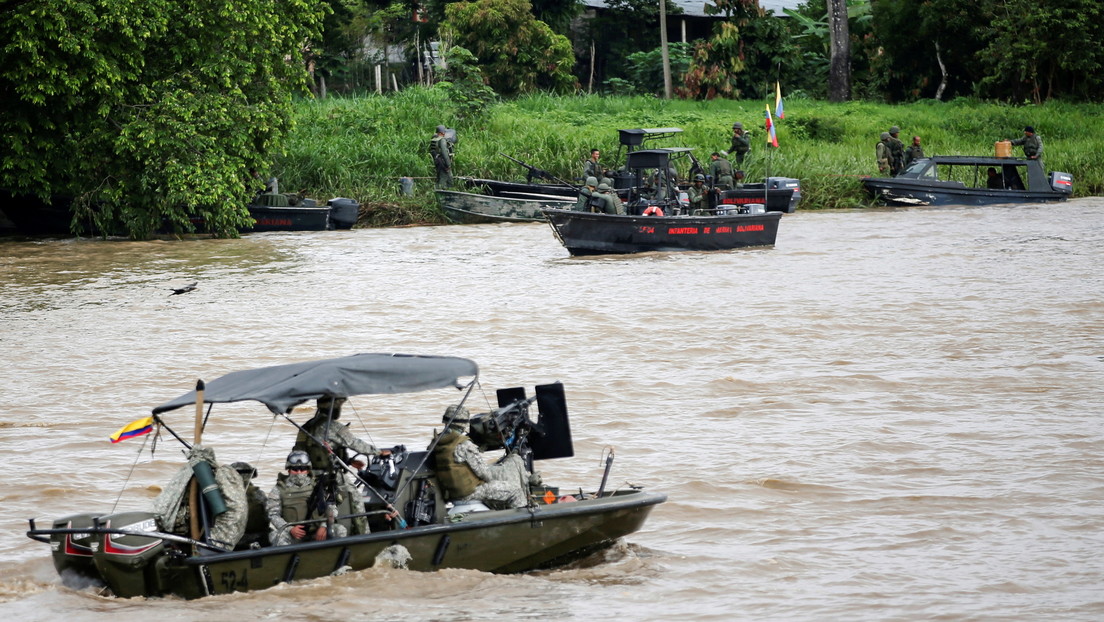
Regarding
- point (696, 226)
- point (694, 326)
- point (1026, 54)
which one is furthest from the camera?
point (1026, 54)

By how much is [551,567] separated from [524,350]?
712cm

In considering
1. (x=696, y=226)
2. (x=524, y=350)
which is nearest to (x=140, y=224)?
(x=696, y=226)

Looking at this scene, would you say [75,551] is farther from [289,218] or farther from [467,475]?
[289,218]

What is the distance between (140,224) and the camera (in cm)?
2728

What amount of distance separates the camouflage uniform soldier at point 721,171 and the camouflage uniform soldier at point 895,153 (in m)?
7.11

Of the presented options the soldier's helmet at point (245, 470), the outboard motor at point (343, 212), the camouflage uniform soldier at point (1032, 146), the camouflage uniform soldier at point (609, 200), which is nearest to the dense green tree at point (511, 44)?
the outboard motor at point (343, 212)

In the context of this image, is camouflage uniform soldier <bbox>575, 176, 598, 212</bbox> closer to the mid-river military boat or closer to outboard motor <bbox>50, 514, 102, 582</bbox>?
the mid-river military boat

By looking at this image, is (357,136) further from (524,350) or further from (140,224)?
(524,350)

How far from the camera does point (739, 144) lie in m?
31.9

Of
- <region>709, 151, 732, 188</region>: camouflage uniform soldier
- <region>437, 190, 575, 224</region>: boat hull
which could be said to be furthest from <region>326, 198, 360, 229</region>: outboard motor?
<region>709, 151, 732, 188</region>: camouflage uniform soldier

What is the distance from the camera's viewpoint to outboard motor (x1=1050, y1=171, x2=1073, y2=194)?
102 ft

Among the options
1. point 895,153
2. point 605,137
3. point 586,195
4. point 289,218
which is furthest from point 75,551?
point 895,153

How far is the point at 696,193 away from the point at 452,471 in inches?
664

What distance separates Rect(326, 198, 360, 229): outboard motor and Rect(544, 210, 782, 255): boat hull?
6.81 metres
